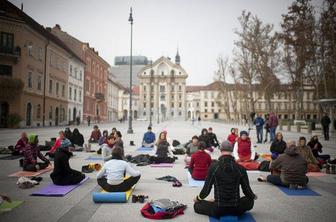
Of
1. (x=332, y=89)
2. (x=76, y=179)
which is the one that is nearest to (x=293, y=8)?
(x=332, y=89)

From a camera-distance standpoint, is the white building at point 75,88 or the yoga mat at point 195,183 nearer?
the yoga mat at point 195,183

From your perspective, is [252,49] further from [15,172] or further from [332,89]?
[15,172]

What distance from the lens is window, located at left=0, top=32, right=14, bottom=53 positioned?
31.2 m

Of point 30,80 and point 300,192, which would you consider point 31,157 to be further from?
point 30,80

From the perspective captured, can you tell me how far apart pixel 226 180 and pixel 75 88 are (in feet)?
163

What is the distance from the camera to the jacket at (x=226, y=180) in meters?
5.16

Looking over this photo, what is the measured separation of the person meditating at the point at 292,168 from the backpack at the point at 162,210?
325 cm

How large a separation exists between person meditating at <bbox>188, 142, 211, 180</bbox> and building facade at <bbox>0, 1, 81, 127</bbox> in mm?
28137

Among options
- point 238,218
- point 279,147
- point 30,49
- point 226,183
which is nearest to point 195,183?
point 238,218

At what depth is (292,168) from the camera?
7664 mm

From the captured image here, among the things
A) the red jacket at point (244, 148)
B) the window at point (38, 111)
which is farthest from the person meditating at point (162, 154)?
the window at point (38, 111)

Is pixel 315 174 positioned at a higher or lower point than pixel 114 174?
lower

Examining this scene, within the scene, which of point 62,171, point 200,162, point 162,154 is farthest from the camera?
point 162,154

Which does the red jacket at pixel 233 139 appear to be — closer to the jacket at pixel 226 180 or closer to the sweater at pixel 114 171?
the sweater at pixel 114 171
